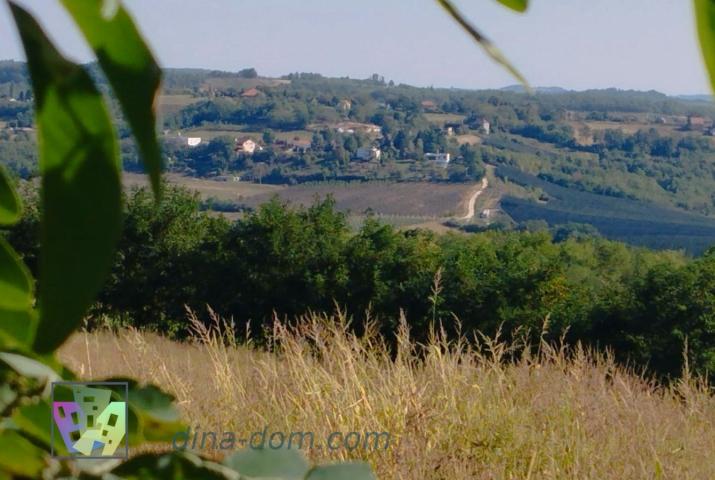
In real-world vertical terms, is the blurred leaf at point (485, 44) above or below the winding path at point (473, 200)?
above

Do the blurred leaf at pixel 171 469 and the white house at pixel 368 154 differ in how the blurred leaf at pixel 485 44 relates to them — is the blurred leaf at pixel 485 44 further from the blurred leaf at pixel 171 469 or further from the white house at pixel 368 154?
the white house at pixel 368 154

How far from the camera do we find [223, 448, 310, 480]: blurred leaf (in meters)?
0.31

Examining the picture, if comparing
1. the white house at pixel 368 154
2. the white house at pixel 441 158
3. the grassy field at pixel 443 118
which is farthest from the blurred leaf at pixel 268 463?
the grassy field at pixel 443 118

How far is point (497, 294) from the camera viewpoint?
713 cm

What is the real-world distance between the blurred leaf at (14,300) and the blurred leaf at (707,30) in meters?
0.17

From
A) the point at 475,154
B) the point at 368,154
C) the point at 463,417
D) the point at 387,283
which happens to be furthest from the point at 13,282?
Result: the point at 475,154

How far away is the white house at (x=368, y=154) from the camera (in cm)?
2656

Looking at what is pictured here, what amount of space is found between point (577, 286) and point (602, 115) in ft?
90.8

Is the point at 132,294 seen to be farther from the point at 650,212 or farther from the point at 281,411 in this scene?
the point at 650,212

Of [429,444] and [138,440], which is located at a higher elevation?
[138,440]

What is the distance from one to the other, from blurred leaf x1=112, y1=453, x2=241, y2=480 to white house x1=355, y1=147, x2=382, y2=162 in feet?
86.2

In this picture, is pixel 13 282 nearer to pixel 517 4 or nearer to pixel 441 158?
pixel 517 4

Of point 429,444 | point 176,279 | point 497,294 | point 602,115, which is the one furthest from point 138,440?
point 602,115

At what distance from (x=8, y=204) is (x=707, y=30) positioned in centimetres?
19
